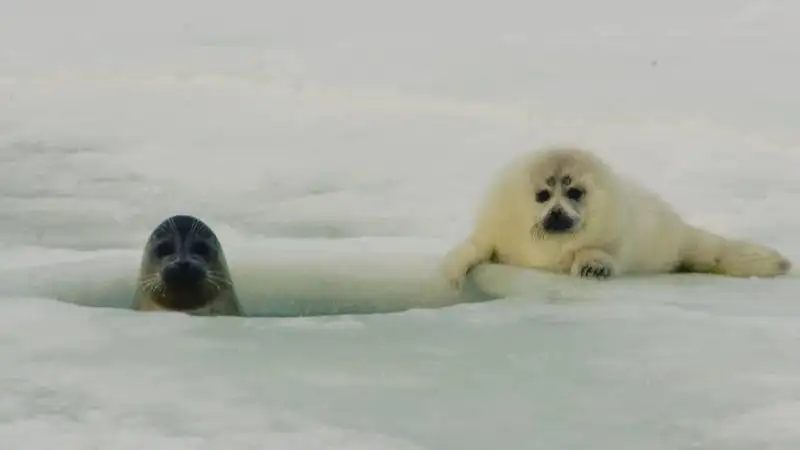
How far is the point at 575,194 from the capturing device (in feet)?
13.2

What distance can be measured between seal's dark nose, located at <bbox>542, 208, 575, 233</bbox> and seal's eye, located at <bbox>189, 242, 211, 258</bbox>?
1.10m

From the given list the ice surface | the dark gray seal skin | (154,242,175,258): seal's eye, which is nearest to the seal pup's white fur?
the ice surface

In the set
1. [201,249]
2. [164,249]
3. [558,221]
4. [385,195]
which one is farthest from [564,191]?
[385,195]

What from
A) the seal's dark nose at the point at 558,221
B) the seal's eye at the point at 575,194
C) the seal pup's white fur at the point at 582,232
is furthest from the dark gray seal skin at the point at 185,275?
the seal's eye at the point at 575,194

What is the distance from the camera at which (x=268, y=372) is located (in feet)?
7.52

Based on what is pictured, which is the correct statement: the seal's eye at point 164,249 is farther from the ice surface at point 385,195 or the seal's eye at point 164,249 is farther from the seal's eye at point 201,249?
the ice surface at point 385,195

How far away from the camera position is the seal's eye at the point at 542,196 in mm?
4008

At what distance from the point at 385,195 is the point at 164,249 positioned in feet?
7.07

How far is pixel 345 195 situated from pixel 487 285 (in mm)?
2242

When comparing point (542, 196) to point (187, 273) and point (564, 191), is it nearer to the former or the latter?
point (564, 191)

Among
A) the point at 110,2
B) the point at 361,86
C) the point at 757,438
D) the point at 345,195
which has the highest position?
the point at 110,2

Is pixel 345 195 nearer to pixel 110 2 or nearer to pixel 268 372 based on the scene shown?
pixel 268 372

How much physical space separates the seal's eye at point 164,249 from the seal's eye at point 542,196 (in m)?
1.22

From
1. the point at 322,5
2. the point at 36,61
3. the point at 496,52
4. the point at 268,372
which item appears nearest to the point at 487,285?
the point at 268,372
